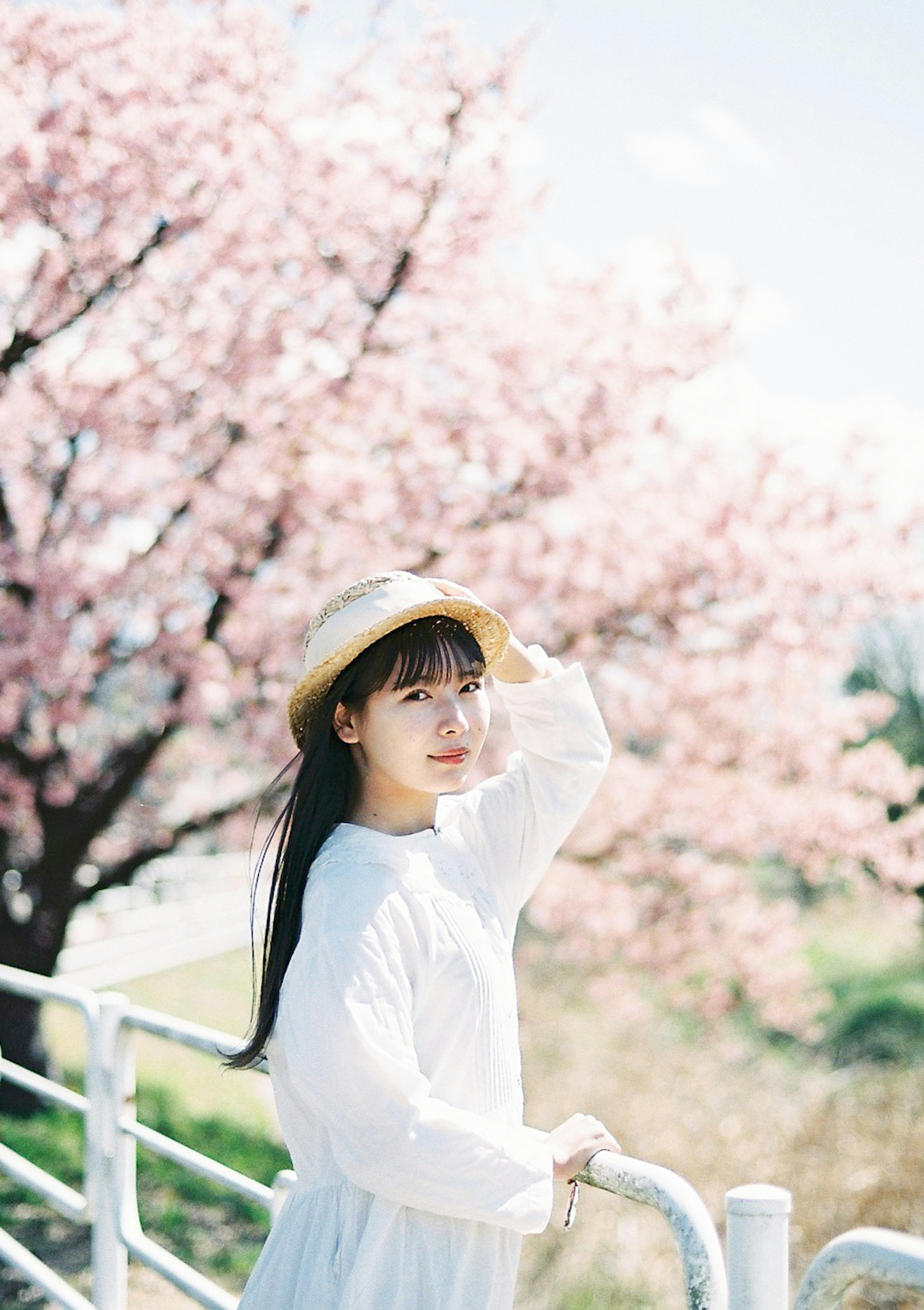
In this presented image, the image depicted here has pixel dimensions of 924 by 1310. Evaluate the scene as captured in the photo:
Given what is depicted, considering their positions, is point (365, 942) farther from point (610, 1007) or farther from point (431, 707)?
point (610, 1007)

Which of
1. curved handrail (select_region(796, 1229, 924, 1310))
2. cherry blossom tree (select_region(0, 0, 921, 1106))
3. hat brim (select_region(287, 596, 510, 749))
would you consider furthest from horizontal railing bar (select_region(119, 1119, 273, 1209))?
cherry blossom tree (select_region(0, 0, 921, 1106))

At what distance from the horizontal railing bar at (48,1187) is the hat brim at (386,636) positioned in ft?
5.07

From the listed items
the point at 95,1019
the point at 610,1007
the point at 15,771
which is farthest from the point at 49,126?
the point at 610,1007

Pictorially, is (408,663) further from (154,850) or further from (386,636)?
(154,850)

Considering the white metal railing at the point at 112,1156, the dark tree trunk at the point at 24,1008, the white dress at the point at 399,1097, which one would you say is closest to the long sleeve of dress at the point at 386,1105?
the white dress at the point at 399,1097

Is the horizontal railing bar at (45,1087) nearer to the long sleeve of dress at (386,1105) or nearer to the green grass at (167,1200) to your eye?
the green grass at (167,1200)

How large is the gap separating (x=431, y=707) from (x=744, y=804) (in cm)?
539

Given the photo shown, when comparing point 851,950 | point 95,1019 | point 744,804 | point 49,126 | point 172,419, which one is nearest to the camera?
point 95,1019

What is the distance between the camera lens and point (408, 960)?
146 centimetres

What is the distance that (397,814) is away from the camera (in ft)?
5.43

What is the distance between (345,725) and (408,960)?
0.34 meters

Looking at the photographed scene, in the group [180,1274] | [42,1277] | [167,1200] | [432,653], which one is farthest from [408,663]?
[167,1200]

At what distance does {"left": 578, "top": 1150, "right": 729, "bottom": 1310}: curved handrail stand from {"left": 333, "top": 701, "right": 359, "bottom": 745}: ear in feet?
2.04

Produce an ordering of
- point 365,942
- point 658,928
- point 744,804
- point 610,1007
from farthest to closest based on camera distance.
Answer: point 610,1007 → point 658,928 → point 744,804 → point 365,942
